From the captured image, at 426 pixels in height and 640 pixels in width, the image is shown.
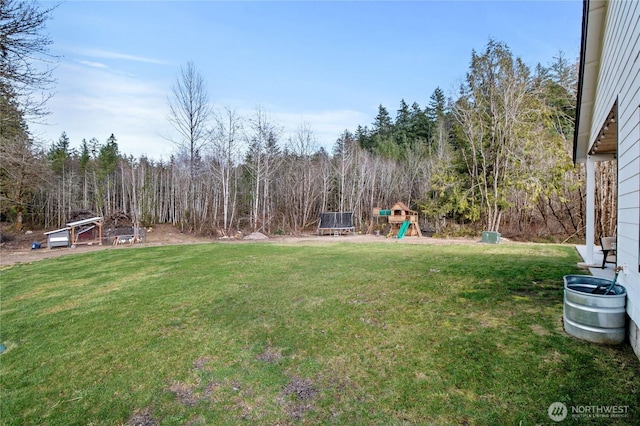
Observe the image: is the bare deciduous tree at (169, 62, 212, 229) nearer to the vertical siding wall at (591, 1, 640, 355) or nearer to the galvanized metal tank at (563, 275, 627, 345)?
the galvanized metal tank at (563, 275, 627, 345)

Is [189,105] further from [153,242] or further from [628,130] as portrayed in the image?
[628,130]

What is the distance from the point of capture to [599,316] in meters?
2.66

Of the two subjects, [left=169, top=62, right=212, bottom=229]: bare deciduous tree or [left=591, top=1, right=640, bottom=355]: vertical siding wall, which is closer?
[left=591, top=1, right=640, bottom=355]: vertical siding wall

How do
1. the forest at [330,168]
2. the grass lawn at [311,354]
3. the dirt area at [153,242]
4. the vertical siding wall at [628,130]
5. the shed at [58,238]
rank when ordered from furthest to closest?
1. the shed at [58,238]
2. the forest at [330,168]
3. the dirt area at [153,242]
4. the vertical siding wall at [628,130]
5. the grass lawn at [311,354]

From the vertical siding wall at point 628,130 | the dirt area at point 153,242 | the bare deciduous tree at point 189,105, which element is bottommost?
the dirt area at point 153,242

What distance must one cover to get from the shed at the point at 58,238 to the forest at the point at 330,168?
231cm

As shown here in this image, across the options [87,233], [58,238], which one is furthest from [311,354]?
[87,233]

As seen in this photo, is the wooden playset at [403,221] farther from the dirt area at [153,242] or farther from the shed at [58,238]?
the shed at [58,238]

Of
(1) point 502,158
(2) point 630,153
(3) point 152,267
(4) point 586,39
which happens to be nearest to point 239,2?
(3) point 152,267

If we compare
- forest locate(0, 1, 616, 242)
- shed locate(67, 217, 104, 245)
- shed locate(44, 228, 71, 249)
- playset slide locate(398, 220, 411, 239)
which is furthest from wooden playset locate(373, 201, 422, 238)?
shed locate(44, 228, 71, 249)

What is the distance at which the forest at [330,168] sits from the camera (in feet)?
39.5

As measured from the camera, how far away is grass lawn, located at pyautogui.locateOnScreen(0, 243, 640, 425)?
2.15 metres

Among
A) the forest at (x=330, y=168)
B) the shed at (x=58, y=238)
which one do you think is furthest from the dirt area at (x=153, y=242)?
the forest at (x=330, y=168)

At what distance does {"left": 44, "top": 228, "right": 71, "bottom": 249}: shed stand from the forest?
7.56ft
